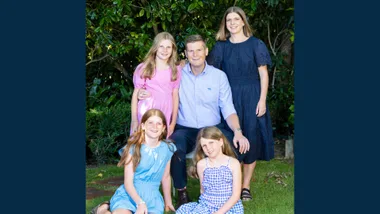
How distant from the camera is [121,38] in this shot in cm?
625

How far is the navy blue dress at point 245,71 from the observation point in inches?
215

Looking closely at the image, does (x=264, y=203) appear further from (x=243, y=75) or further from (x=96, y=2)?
(x=96, y=2)

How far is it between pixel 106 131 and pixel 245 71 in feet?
6.09

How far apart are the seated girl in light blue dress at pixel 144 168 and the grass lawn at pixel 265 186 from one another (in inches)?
18.8

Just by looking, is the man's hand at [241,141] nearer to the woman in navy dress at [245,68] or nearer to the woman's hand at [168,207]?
the woman in navy dress at [245,68]

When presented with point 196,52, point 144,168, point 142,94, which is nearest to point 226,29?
point 196,52

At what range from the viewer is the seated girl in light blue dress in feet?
15.9

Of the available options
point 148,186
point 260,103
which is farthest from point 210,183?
point 260,103

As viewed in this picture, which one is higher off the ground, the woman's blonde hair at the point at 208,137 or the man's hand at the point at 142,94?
the man's hand at the point at 142,94

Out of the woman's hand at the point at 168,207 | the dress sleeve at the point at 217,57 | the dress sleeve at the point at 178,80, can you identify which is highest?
the dress sleeve at the point at 217,57

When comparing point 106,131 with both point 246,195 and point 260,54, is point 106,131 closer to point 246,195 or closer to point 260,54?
point 246,195

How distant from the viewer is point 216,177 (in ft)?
16.1

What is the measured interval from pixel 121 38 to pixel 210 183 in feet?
6.17

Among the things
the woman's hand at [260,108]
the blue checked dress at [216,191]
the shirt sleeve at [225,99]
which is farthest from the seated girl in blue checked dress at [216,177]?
the woman's hand at [260,108]
